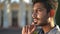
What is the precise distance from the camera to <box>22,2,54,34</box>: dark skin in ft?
5.09

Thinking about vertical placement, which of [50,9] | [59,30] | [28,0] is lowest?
[59,30]

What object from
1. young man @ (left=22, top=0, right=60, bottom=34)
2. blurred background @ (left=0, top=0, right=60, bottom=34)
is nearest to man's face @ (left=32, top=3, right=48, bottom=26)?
young man @ (left=22, top=0, right=60, bottom=34)

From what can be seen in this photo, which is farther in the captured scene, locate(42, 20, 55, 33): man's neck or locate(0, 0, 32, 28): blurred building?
locate(0, 0, 32, 28): blurred building

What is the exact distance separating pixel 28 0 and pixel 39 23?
76.3 feet

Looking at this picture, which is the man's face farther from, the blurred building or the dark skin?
the blurred building

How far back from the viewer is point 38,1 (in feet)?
5.09

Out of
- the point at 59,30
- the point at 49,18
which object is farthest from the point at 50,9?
the point at 59,30

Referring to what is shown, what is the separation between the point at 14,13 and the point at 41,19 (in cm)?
2288

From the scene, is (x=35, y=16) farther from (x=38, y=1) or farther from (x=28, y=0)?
(x=28, y=0)

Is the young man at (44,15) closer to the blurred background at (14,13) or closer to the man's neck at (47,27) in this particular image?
the man's neck at (47,27)

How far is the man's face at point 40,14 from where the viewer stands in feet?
5.07

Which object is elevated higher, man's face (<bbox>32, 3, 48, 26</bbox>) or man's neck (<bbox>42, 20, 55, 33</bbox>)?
man's face (<bbox>32, 3, 48, 26</bbox>)

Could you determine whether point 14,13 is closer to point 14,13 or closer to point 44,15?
point 14,13

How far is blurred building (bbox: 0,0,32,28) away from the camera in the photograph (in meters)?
23.6
